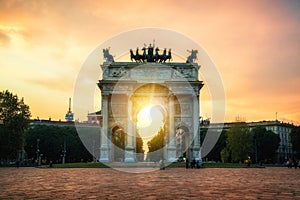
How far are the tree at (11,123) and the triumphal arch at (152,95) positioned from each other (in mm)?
13331

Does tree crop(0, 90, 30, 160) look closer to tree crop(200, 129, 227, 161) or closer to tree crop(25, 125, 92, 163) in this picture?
tree crop(25, 125, 92, 163)

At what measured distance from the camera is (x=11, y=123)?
195 ft

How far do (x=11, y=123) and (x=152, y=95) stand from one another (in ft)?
72.7

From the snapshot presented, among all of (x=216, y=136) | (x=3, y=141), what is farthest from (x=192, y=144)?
(x=216, y=136)

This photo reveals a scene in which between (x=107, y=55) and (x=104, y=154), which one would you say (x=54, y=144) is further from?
(x=107, y=55)

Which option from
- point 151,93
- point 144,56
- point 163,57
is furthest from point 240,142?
point 144,56

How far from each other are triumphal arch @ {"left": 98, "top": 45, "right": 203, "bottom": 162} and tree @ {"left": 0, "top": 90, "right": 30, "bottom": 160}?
43.7ft

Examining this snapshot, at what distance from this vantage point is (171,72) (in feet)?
196

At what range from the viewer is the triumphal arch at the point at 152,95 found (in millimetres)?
58344

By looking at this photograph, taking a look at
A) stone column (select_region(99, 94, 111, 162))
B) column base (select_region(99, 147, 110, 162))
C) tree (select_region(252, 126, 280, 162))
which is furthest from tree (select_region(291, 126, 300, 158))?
column base (select_region(99, 147, 110, 162))

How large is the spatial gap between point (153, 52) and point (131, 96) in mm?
8242

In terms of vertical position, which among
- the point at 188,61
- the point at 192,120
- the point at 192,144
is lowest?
the point at 192,144

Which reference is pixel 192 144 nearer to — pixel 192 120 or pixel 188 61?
pixel 192 120

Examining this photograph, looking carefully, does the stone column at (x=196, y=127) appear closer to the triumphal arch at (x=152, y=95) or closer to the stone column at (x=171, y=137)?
the triumphal arch at (x=152, y=95)
